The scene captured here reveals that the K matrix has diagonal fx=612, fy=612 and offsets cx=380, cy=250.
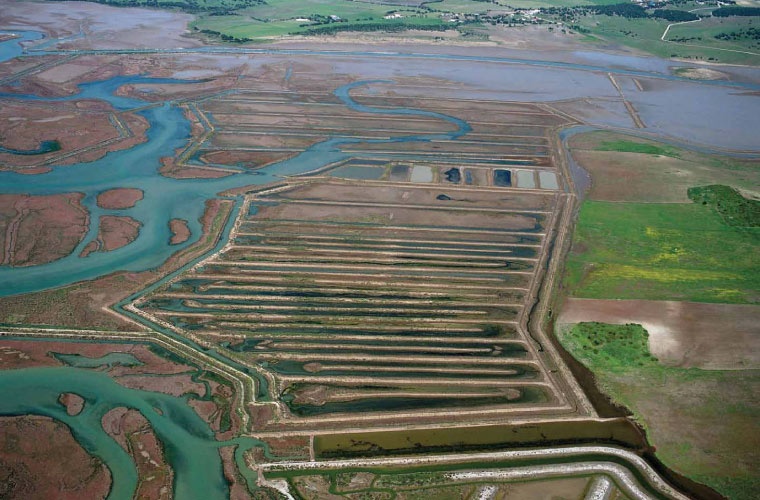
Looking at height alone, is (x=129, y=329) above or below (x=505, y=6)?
below

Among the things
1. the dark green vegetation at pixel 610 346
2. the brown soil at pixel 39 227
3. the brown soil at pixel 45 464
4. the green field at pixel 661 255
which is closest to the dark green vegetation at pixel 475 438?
the dark green vegetation at pixel 610 346

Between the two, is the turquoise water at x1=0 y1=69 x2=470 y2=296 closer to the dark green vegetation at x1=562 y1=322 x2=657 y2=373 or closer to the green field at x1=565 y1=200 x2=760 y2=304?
the green field at x1=565 y1=200 x2=760 y2=304

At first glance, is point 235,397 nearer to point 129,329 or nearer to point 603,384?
point 129,329

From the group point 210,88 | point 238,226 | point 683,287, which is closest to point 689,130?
point 683,287

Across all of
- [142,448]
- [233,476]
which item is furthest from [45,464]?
[233,476]

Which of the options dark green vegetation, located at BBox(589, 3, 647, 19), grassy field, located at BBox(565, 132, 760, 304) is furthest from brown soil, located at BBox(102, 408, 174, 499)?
dark green vegetation, located at BBox(589, 3, 647, 19)

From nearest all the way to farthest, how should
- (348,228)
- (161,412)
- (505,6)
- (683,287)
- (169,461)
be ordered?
(169,461) → (161,412) → (683,287) → (348,228) → (505,6)

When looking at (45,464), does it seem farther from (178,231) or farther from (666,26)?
(666,26)
